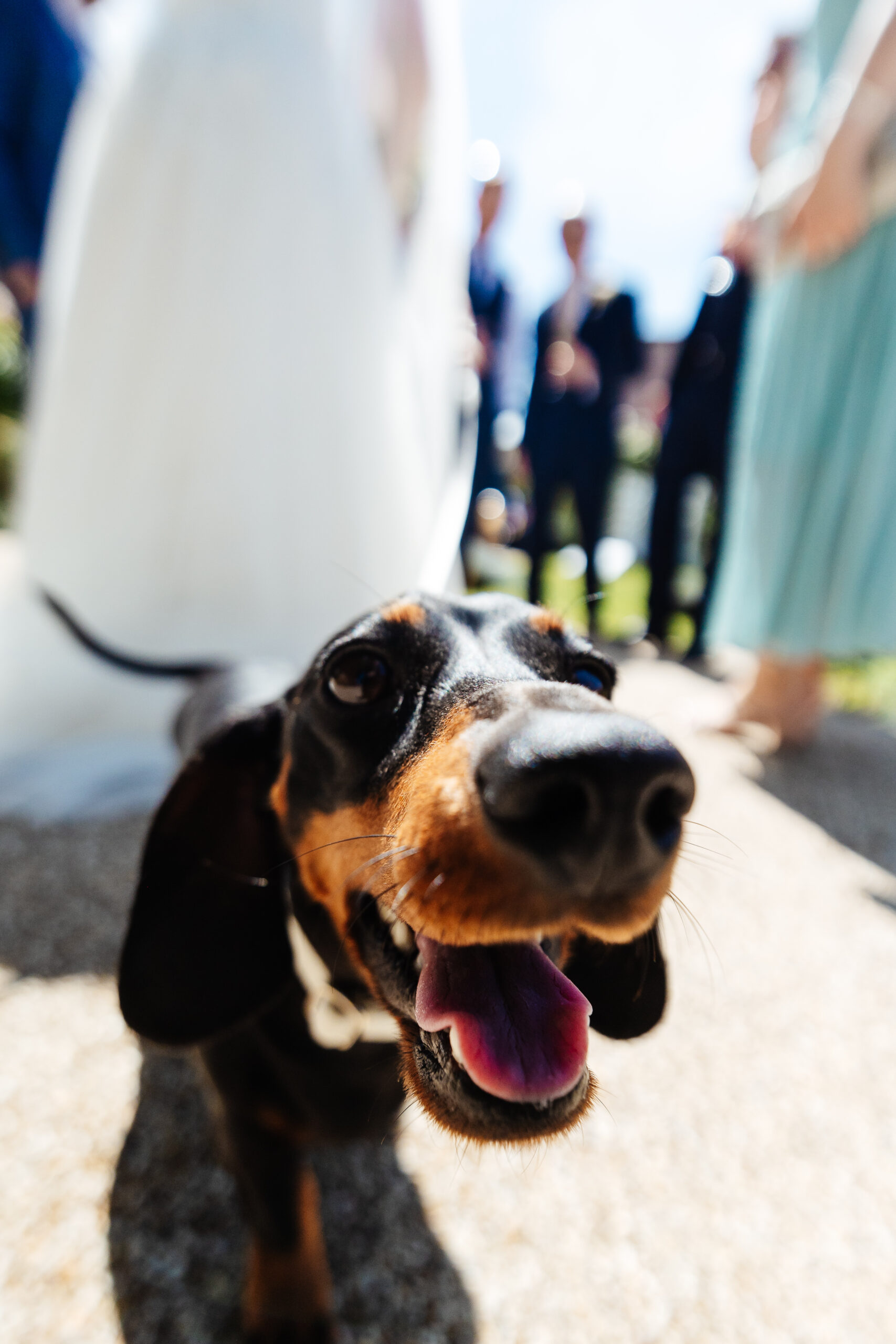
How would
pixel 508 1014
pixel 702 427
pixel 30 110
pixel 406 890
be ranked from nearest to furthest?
pixel 406 890 → pixel 508 1014 → pixel 30 110 → pixel 702 427

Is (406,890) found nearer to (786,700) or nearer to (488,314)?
(786,700)

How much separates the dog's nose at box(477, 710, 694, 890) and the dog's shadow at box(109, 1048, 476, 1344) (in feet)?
3.41

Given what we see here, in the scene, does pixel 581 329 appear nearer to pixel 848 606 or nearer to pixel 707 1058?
pixel 848 606

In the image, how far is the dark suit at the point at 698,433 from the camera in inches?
187

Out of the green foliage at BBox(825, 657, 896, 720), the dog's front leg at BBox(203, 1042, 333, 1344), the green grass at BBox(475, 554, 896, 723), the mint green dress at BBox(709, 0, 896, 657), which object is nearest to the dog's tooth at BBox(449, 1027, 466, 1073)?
the dog's front leg at BBox(203, 1042, 333, 1344)

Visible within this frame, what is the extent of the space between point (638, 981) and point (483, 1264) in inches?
24.7

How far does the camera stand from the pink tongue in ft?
2.73

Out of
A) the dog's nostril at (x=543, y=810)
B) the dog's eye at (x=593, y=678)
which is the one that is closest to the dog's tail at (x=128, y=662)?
the dog's eye at (x=593, y=678)

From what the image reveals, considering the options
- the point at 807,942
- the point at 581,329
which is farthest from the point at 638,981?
the point at 581,329

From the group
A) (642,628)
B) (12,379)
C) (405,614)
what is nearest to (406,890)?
(405,614)

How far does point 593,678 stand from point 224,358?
2.88 metres

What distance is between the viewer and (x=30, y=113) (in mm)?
3484

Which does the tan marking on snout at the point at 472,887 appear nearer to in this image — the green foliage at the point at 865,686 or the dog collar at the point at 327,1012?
the dog collar at the point at 327,1012

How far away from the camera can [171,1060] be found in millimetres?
1654
